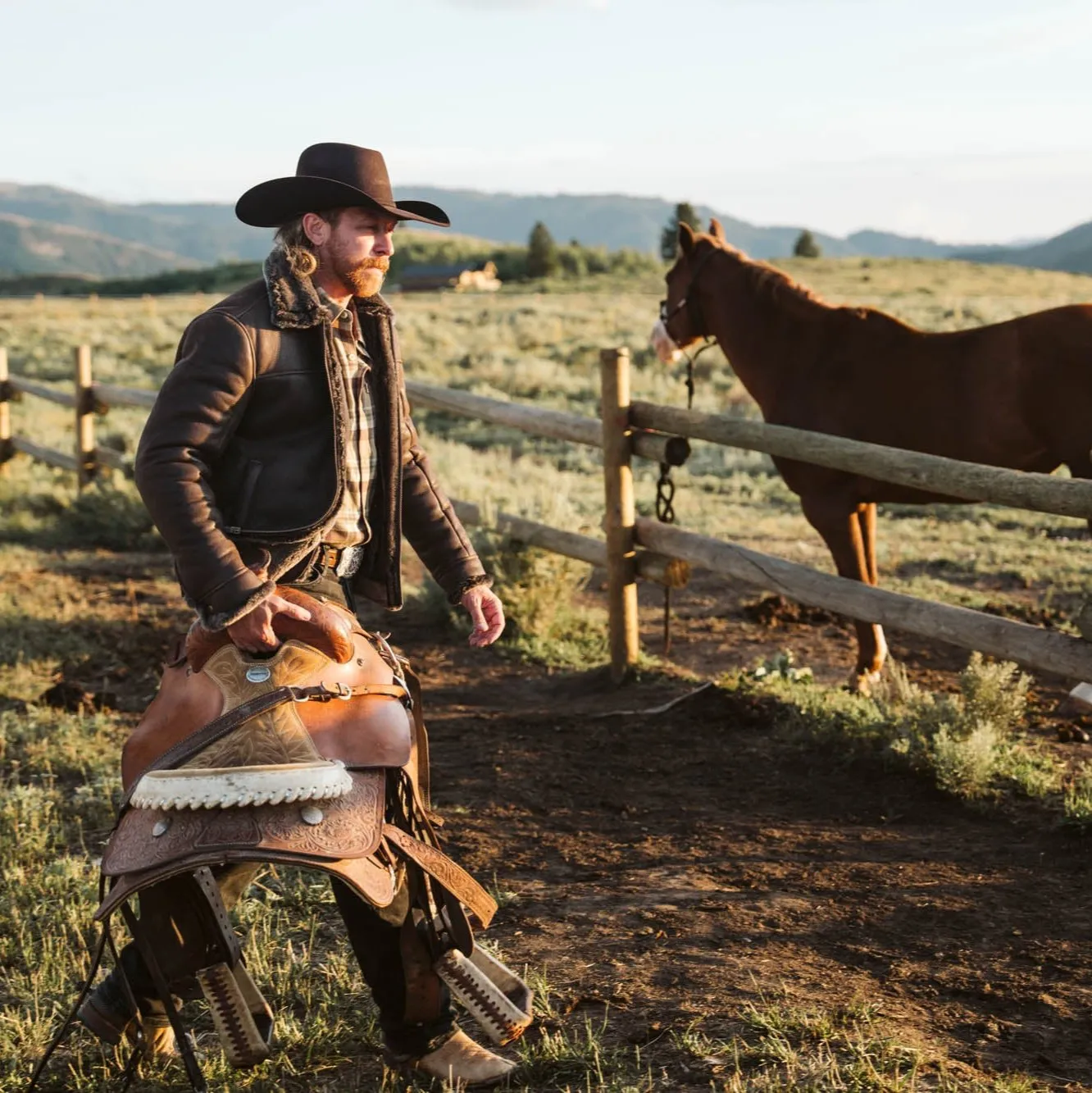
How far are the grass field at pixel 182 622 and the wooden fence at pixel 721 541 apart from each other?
1.28 metres

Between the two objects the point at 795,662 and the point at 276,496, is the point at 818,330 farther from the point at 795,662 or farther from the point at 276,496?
the point at 276,496

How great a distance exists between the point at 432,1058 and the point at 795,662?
4247 mm

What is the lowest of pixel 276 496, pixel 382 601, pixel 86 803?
pixel 86 803

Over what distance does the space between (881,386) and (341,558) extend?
3827 mm

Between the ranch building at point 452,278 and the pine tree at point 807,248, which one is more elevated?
the pine tree at point 807,248

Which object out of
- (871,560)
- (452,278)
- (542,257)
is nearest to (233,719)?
(871,560)

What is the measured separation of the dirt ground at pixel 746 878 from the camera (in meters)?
3.08

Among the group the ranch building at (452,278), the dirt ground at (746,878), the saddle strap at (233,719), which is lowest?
the dirt ground at (746,878)

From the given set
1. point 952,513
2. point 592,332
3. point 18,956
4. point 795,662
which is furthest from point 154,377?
point 18,956

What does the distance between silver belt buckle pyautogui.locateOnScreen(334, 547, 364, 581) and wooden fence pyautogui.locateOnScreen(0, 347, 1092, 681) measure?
220 cm

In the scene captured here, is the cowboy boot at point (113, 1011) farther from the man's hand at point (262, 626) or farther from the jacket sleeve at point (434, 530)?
the jacket sleeve at point (434, 530)

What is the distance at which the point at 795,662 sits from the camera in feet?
21.9

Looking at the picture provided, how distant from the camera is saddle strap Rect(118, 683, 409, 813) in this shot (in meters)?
2.41

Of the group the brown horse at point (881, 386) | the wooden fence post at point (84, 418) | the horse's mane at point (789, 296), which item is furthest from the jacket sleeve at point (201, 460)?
the wooden fence post at point (84, 418)
